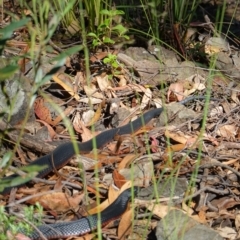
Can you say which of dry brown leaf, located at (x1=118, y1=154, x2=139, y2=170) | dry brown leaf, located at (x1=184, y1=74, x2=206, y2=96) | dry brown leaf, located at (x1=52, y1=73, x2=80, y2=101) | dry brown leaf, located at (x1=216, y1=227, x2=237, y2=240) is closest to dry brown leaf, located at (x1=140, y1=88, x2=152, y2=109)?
dry brown leaf, located at (x1=184, y1=74, x2=206, y2=96)

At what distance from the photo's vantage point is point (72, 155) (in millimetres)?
3619

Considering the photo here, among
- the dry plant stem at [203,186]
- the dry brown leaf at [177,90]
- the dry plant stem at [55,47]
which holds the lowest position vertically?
the dry brown leaf at [177,90]

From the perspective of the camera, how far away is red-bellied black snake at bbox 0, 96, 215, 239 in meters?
3.04

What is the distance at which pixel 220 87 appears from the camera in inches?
174

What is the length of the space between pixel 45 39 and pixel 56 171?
5.64ft

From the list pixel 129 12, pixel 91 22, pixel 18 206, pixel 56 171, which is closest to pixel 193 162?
pixel 56 171

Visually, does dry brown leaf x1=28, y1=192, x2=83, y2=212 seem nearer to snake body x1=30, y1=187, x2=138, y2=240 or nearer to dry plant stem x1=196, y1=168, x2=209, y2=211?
snake body x1=30, y1=187, x2=138, y2=240

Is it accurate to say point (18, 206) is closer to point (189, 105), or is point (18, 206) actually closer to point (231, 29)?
point (189, 105)

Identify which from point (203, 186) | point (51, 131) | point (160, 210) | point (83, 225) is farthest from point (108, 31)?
point (83, 225)

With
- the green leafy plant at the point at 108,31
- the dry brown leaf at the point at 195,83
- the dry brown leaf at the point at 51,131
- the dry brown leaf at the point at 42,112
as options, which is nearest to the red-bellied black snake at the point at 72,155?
the dry brown leaf at the point at 195,83

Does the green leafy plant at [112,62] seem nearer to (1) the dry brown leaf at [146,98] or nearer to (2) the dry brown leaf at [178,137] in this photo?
(1) the dry brown leaf at [146,98]

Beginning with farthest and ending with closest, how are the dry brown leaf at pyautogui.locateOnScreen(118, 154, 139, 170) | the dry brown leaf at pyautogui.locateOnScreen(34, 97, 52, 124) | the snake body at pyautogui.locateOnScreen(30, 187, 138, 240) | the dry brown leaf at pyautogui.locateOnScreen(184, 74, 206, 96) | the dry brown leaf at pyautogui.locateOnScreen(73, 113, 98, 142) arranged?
the dry brown leaf at pyautogui.locateOnScreen(184, 74, 206, 96), the dry brown leaf at pyautogui.locateOnScreen(34, 97, 52, 124), the dry brown leaf at pyautogui.locateOnScreen(73, 113, 98, 142), the dry brown leaf at pyautogui.locateOnScreen(118, 154, 139, 170), the snake body at pyautogui.locateOnScreen(30, 187, 138, 240)

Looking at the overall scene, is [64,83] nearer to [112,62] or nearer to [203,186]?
[112,62]

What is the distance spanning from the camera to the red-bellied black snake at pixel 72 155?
304 centimetres
